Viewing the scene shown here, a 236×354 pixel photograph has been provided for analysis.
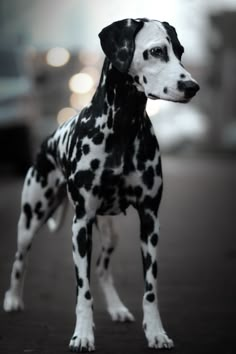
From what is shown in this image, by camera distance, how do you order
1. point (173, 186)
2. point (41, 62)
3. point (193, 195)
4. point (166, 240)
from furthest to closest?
point (41, 62) < point (173, 186) < point (193, 195) < point (166, 240)

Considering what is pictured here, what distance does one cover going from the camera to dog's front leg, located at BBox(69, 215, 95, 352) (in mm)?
7684

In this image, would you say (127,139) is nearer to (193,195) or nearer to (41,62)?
(193,195)

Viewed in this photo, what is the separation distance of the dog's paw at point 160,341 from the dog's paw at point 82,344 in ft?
1.25

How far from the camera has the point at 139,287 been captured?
406 inches

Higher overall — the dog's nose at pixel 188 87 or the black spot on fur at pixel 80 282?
the dog's nose at pixel 188 87

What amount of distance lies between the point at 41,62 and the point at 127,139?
31.4 metres

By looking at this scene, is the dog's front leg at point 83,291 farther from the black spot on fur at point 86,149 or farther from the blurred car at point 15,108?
the blurred car at point 15,108

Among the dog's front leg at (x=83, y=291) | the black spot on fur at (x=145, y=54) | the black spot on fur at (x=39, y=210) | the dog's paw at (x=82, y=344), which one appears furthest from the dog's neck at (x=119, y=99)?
the dog's paw at (x=82, y=344)

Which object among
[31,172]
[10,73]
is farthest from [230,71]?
[31,172]

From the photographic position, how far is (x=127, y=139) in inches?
317

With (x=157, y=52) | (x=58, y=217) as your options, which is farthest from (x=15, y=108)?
(x=157, y=52)

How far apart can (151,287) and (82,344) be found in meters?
0.66

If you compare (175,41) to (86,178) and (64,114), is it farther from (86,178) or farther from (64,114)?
(64,114)

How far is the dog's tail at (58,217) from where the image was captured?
952 cm
